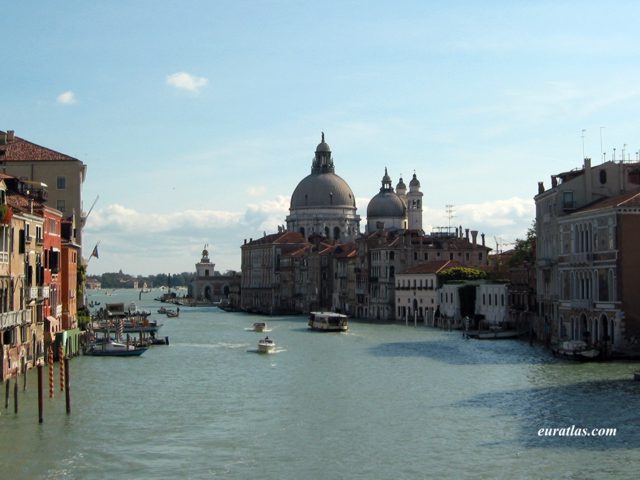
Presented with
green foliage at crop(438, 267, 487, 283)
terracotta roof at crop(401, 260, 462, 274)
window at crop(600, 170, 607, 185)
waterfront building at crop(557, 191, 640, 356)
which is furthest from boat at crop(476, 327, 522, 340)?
terracotta roof at crop(401, 260, 462, 274)

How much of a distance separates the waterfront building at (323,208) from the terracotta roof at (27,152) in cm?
7184

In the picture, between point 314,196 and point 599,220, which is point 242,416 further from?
point 314,196

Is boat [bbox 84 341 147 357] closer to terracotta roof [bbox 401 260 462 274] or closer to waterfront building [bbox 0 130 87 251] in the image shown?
waterfront building [bbox 0 130 87 251]

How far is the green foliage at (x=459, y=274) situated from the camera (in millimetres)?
68062

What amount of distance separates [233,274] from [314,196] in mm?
35824

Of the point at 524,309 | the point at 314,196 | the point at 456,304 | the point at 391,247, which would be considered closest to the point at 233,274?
the point at 314,196

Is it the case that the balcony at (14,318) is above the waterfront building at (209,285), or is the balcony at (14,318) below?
below

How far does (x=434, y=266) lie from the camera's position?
7094 centimetres

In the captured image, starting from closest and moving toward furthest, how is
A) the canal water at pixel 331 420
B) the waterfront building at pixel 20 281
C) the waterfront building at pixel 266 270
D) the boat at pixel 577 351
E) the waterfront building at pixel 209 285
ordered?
1. the canal water at pixel 331 420
2. the waterfront building at pixel 20 281
3. the boat at pixel 577 351
4. the waterfront building at pixel 266 270
5. the waterfront building at pixel 209 285

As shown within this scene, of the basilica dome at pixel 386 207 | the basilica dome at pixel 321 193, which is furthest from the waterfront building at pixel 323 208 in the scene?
the basilica dome at pixel 386 207

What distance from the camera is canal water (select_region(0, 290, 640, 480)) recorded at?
19.6m

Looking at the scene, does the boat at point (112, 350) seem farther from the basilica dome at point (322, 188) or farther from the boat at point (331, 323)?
the basilica dome at point (322, 188)

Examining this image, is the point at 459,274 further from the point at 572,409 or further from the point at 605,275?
the point at 572,409

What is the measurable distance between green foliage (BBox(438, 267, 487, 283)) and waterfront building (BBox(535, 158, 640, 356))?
20.9 m
